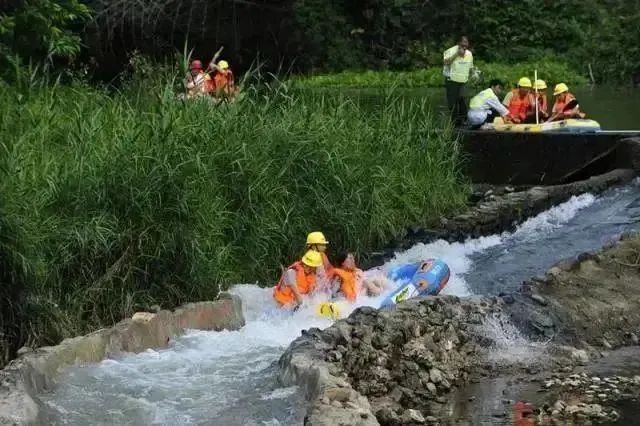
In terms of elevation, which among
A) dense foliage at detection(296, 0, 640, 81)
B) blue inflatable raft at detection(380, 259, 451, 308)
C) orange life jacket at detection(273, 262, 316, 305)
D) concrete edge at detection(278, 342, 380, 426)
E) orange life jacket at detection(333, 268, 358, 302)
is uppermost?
concrete edge at detection(278, 342, 380, 426)

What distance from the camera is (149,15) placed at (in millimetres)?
27359

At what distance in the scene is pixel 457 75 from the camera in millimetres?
→ 17766

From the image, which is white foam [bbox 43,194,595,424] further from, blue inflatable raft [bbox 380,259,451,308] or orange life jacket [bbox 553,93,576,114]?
orange life jacket [bbox 553,93,576,114]

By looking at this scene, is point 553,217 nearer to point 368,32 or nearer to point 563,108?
point 563,108

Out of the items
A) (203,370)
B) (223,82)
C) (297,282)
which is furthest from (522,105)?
(203,370)

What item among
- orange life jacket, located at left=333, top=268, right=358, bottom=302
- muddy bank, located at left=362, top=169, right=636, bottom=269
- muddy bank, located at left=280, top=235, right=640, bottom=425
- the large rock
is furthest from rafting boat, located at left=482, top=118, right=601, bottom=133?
the large rock

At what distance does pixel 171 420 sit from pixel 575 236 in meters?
7.63

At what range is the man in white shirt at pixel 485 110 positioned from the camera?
661 inches

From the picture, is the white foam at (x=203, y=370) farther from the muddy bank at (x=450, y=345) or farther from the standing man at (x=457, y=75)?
the standing man at (x=457, y=75)

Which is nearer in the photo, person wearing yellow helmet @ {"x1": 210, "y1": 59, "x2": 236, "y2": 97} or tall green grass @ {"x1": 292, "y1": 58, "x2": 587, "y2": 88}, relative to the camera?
person wearing yellow helmet @ {"x1": 210, "y1": 59, "x2": 236, "y2": 97}

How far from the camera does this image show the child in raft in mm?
9164

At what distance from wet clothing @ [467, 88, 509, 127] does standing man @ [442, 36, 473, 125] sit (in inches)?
19.4

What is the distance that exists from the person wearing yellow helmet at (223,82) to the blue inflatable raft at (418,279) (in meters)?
2.58

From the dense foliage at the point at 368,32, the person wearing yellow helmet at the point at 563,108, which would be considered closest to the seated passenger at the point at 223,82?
the person wearing yellow helmet at the point at 563,108
